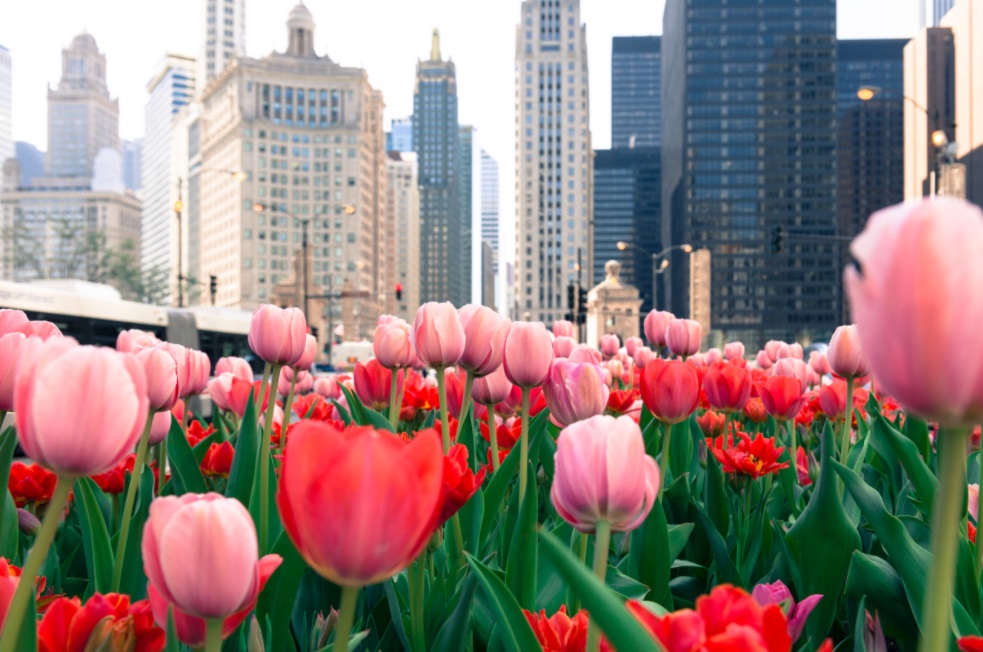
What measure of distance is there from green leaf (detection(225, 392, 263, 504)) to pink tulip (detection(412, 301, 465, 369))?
37 centimetres

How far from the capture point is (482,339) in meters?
1.80

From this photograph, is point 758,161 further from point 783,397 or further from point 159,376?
point 159,376

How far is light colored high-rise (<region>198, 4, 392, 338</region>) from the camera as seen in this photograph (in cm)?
11369

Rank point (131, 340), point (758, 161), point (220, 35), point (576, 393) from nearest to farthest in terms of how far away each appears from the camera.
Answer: point (576, 393)
point (131, 340)
point (758, 161)
point (220, 35)

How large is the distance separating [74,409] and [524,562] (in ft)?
2.58

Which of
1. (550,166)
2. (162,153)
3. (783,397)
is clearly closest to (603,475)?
(783,397)

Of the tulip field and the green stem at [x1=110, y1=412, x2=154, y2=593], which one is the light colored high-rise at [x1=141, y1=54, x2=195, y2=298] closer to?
the tulip field

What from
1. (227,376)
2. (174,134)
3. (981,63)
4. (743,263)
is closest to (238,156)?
(174,134)

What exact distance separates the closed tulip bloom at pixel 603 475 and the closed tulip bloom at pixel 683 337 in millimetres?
2130

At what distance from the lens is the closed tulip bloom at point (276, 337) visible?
6.02 ft

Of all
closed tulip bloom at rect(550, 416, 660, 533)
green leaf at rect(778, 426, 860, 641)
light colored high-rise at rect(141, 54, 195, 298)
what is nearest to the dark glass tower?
light colored high-rise at rect(141, 54, 195, 298)

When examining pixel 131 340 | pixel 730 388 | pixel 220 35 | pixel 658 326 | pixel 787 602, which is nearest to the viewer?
pixel 787 602

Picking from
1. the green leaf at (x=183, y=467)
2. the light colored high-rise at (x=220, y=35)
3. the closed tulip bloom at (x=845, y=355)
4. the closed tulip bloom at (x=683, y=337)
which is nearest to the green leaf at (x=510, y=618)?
the green leaf at (x=183, y=467)

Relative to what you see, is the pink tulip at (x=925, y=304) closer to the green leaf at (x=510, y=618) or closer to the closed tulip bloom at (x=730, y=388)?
the green leaf at (x=510, y=618)
